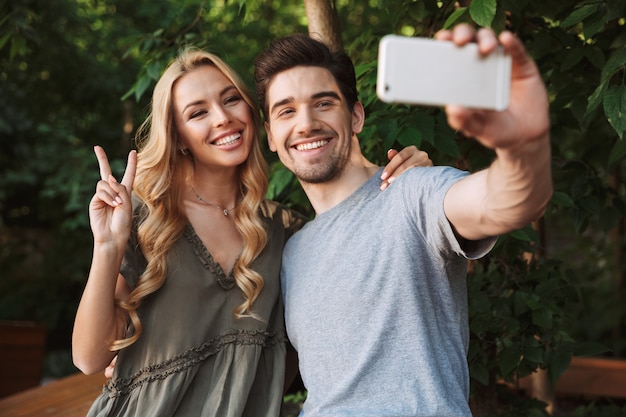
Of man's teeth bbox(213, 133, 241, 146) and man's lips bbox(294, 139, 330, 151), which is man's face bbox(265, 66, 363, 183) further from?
man's teeth bbox(213, 133, 241, 146)

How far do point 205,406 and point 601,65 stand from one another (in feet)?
5.22

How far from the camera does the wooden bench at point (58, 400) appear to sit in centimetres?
325

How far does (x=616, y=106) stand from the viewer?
1.95 meters

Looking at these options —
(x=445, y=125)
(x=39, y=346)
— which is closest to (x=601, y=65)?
(x=445, y=125)

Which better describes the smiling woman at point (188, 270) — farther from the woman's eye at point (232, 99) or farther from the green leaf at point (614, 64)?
the green leaf at point (614, 64)

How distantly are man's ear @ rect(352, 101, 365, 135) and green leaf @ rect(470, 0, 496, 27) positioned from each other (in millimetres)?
503

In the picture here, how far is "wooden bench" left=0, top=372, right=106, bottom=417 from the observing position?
325 cm

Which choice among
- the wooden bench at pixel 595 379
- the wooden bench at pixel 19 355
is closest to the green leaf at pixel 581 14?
the wooden bench at pixel 595 379

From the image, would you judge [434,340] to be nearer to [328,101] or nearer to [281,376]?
[281,376]

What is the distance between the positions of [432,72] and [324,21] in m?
1.81

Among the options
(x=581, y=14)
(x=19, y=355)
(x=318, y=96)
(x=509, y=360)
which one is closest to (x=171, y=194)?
(x=318, y=96)

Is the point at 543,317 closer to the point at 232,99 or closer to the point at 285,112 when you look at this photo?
the point at 285,112

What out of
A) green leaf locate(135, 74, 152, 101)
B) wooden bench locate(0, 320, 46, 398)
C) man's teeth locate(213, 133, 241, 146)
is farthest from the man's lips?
wooden bench locate(0, 320, 46, 398)

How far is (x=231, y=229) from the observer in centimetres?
246
